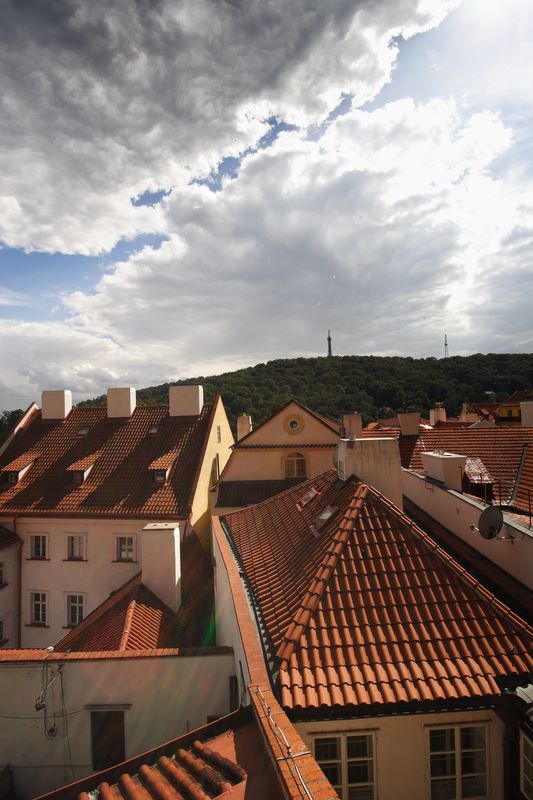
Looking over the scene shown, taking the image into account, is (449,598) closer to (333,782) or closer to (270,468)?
(333,782)

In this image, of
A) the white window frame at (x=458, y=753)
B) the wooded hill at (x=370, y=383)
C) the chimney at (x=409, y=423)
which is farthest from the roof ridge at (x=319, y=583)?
the wooded hill at (x=370, y=383)

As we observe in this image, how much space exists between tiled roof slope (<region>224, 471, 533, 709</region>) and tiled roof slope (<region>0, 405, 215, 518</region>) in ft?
38.0

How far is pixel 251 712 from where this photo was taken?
227 inches

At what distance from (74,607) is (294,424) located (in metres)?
12.7

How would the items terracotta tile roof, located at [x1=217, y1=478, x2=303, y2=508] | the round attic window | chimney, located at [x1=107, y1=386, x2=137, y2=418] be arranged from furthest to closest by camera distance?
chimney, located at [x1=107, y1=386, x2=137, y2=418]
the round attic window
terracotta tile roof, located at [x1=217, y1=478, x2=303, y2=508]

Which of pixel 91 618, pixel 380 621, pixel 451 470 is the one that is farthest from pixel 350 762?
pixel 91 618

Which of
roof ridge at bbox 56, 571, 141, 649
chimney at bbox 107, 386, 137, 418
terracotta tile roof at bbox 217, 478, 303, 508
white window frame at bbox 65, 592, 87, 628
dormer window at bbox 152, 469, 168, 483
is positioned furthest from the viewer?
chimney at bbox 107, 386, 137, 418

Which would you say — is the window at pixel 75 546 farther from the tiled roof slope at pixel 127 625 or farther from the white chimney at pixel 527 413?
the white chimney at pixel 527 413

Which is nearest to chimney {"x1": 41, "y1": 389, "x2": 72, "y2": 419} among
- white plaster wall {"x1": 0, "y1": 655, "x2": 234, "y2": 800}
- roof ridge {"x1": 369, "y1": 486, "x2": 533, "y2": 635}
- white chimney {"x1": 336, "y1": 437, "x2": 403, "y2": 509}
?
white plaster wall {"x1": 0, "y1": 655, "x2": 234, "y2": 800}

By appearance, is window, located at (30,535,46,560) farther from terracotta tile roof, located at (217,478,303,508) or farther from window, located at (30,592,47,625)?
terracotta tile roof, located at (217,478,303,508)

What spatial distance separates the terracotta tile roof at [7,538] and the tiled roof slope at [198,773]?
53.9 feet

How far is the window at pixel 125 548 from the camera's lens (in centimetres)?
1872

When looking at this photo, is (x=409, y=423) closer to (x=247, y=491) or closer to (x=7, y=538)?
(x=247, y=491)

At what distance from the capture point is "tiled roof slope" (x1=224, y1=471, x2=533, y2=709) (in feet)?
18.6
